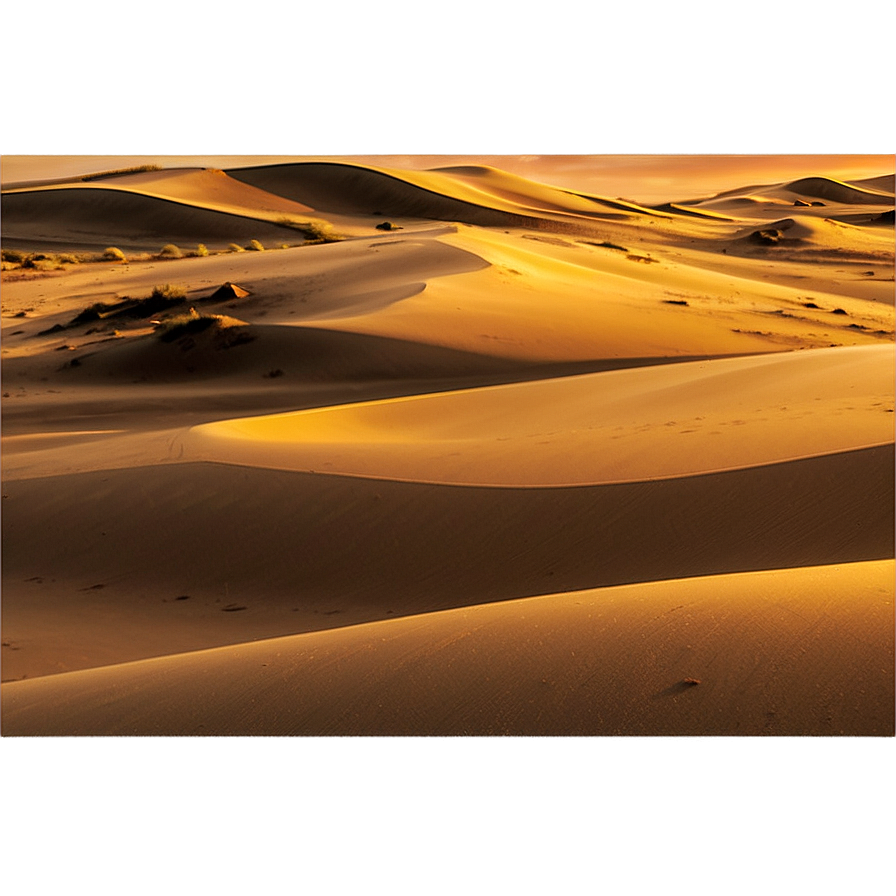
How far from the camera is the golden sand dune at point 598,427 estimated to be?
5734 mm

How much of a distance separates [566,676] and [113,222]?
132ft

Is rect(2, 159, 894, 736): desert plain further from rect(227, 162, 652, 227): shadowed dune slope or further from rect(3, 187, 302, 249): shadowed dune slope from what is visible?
rect(227, 162, 652, 227): shadowed dune slope

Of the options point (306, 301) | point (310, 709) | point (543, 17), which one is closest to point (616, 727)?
point (310, 709)

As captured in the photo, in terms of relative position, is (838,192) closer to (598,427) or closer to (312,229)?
(312,229)

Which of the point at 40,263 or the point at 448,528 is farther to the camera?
the point at 40,263

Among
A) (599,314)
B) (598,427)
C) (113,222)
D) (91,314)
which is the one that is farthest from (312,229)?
(598,427)

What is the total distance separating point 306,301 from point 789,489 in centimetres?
1183

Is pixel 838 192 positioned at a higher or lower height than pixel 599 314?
higher

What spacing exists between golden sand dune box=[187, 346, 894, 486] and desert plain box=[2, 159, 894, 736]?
0.12 ft

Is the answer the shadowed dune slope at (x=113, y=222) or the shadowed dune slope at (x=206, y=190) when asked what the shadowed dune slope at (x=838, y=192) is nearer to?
the shadowed dune slope at (x=206, y=190)

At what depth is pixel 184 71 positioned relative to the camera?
500 centimetres

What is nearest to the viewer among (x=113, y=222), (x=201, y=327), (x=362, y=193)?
(x=201, y=327)

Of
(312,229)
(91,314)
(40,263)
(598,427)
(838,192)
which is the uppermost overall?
(838,192)

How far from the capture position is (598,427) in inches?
275
